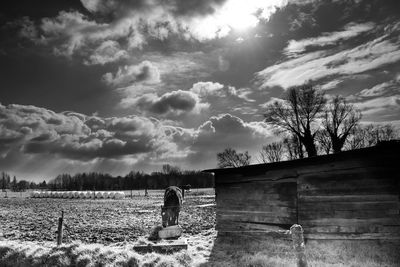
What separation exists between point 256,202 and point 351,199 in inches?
154

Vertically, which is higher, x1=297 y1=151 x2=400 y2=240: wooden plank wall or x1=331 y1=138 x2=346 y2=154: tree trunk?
x1=331 y1=138 x2=346 y2=154: tree trunk

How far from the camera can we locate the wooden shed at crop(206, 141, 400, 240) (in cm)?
1064

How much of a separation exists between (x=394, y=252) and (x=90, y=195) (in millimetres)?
64766

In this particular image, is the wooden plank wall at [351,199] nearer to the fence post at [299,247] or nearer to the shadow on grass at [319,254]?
the shadow on grass at [319,254]

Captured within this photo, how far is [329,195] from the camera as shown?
11.7m

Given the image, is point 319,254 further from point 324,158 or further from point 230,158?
point 230,158

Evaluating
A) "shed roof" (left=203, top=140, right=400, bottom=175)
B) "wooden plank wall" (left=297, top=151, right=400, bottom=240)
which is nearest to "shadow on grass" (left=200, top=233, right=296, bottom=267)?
"wooden plank wall" (left=297, top=151, right=400, bottom=240)

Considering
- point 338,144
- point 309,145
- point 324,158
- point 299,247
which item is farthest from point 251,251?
point 338,144

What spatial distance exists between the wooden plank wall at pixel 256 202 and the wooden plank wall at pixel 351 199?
60 centimetres

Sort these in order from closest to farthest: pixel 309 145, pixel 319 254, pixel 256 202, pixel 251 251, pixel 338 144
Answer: pixel 319 254
pixel 251 251
pixel 256 202
pixel 309 145
pixel 338 144

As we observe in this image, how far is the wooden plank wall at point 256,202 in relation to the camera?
42.0 feet

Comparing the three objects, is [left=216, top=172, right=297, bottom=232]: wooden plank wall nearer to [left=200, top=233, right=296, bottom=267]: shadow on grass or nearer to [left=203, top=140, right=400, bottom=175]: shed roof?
[left=203, top=140, right=400, bottom=175]: shed roof

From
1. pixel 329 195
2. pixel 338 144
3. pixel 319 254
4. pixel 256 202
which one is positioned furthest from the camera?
pixel 338 144

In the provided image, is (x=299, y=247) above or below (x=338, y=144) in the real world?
below
